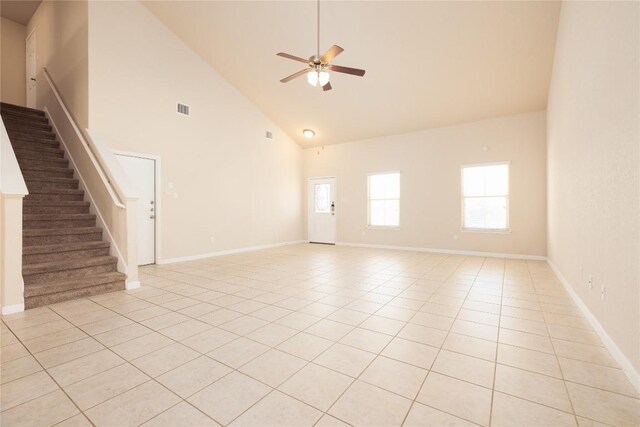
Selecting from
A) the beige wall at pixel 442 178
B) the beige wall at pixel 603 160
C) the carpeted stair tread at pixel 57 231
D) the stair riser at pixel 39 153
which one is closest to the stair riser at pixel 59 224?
the carpeted stair tread at pixel 57 231

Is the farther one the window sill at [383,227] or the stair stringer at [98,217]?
the window sill at [383,227]

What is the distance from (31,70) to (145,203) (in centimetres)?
482

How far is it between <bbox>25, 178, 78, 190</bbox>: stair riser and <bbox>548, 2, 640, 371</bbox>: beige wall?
6.90 metres

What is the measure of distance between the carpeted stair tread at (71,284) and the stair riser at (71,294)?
3cm

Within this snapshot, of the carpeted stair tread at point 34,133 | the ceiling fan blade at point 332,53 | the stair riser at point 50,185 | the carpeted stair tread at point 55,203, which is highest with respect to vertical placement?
the ceiling fan blade at point 332,53

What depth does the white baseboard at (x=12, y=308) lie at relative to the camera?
3055mm

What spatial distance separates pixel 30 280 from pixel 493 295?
5562 millimetres

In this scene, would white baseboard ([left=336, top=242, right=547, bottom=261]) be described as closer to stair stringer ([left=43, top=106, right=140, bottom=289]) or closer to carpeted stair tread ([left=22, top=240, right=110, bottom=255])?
stair stringer ([left=43, top=106, right=140, bottom=289])

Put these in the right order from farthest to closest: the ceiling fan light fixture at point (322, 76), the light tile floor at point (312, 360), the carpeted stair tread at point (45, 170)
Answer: the carpeted stair tread at point (45, 170)
the ceiling fan light fixture at point (322, 76)
the light tile floor at point (312, 360)

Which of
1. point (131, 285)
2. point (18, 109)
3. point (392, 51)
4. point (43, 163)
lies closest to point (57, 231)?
point (131, 285)

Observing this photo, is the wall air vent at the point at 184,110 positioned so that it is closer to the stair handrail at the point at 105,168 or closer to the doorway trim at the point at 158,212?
the doorway trim at the point at 158,212

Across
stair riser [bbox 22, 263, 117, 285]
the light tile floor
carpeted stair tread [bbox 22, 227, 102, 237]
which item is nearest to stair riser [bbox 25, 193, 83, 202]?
carpeted stair tread [bbox 22, 227, 102, 237]

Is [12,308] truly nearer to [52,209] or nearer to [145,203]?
[52,209]

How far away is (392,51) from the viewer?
5199 mm
